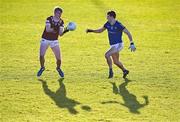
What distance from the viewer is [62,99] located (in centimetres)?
1030

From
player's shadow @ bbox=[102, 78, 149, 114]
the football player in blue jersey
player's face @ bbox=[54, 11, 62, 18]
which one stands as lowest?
player's shadow @ bbox=[102, 78, 149, 114]

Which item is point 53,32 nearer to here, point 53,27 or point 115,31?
point 53,27

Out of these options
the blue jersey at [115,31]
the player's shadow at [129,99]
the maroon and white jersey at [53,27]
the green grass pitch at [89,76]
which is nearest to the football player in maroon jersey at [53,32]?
the maroon and white jersey at [53,27]

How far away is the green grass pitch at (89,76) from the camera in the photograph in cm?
951

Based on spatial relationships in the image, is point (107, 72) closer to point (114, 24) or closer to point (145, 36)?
point (114, 24)

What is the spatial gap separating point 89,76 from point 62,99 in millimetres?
1955

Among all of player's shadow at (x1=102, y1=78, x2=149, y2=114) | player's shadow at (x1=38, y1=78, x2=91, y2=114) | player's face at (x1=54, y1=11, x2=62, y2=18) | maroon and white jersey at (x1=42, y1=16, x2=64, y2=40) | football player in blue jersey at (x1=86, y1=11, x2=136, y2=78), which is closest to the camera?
player's shadow at (x1=38, y1=78, x2=91, y2=114)

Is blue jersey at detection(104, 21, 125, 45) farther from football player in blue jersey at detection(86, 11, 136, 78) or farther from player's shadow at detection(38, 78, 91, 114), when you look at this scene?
player's shadow at detection(38, 78, 91, 114)

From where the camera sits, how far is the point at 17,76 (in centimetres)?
1198

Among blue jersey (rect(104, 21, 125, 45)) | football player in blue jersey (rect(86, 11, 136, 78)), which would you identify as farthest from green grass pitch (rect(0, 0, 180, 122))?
blue jersey (rect(104, 21, 125, 45))

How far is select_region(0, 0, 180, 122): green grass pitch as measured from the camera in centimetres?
951

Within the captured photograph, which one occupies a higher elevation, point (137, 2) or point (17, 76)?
point (137, 2)

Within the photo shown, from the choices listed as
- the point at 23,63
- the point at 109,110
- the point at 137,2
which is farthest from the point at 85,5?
the point at 109,110

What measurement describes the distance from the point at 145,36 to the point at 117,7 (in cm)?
692
